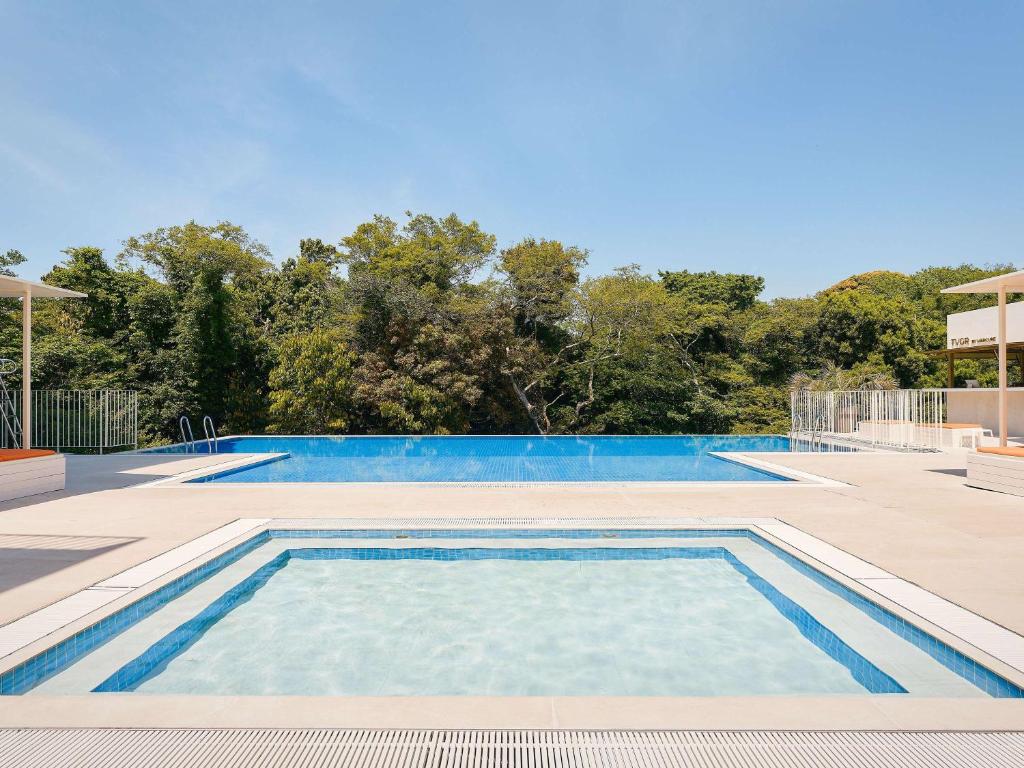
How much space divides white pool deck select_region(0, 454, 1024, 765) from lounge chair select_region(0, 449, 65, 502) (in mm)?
250

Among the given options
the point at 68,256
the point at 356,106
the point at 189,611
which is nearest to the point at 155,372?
the point at 68,256

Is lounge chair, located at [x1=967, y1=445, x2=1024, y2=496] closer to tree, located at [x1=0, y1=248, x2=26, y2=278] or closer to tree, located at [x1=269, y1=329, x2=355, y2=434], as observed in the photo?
tree, located at [x1=269, y1=329, x2=355, y2=434]

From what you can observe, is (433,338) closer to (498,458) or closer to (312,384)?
(312,384)

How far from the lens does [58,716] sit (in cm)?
240

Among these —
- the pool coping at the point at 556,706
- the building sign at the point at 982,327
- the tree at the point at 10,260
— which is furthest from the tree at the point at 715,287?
the pool coping at the point at 556,706

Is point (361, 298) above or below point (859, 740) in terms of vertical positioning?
above

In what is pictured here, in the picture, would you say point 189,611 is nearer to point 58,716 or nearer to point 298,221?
point 58,716

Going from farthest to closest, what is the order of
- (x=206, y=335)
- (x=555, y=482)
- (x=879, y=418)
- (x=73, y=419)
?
(x=206, y=335), (x=879, y=418), (x=73, y=419), (x=555, y=482)

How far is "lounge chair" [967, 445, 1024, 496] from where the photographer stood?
7.18 meters

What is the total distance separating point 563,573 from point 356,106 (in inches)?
600

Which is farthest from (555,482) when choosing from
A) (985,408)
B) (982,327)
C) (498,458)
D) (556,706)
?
(982,327)

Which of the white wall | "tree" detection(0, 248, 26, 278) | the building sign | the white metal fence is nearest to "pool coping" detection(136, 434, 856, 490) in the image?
the white metal fence

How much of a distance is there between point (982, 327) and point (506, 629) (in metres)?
17.3

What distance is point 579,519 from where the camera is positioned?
6.08m
